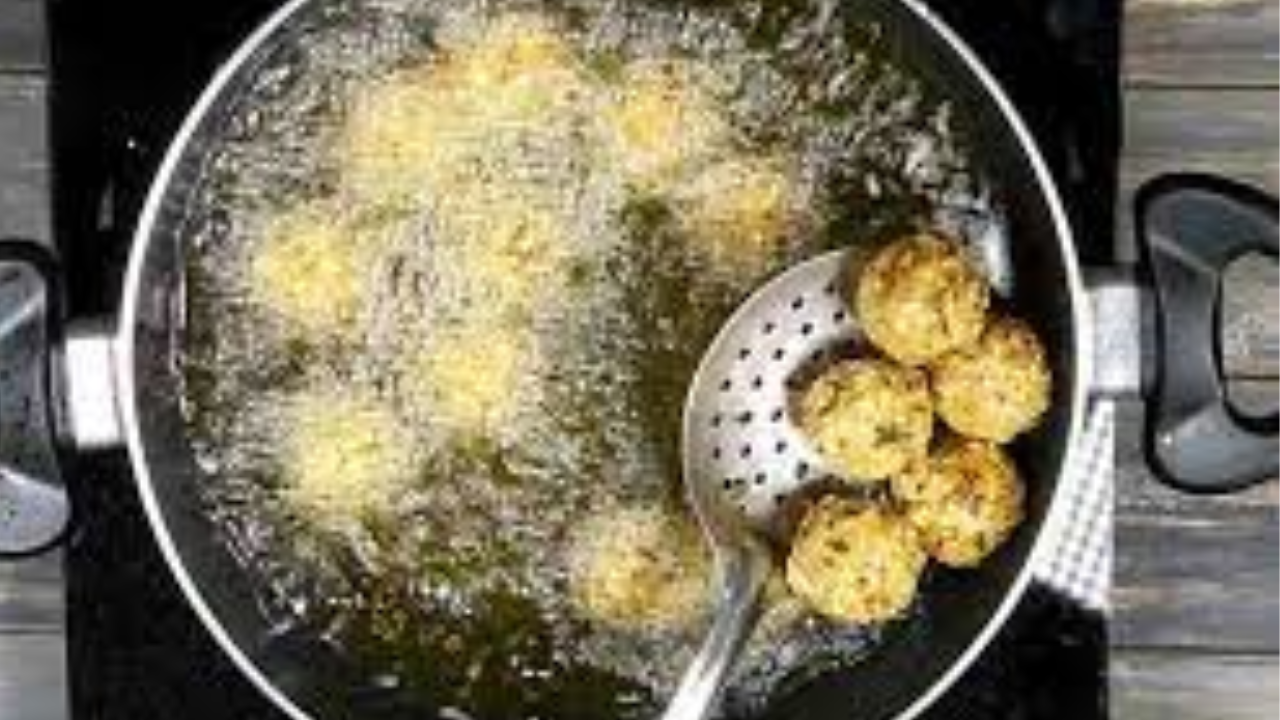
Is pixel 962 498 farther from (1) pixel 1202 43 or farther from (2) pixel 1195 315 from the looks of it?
(1) pixel 1202 43

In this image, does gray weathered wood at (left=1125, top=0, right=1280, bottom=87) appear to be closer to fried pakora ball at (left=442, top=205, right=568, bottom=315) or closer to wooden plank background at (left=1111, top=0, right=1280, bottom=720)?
wooden plank background at (left=1111, top=0, right=1280, bottom=720)

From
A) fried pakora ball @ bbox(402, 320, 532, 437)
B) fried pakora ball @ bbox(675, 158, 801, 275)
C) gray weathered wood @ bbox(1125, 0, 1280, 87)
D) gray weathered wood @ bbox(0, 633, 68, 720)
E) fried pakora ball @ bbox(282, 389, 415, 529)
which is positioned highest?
gray weathered wood @ bbox(1125, 0, 1280, 87)

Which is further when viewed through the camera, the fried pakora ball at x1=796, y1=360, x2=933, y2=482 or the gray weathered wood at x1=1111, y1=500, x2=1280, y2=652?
the gray weathered wood at x1=1111, y1=500, x2=1280, y2=652

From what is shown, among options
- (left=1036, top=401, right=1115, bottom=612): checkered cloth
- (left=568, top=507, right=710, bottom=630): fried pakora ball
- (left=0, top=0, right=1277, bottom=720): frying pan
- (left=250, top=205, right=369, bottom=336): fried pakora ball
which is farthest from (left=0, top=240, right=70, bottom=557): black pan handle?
(left=1036, top=401, right=1115, bottom=612): checkered cloth

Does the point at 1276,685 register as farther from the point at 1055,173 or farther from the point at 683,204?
the point at 683,204

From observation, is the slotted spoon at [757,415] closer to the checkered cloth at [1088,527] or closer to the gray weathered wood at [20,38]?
the checkered cloth at [1088,527]

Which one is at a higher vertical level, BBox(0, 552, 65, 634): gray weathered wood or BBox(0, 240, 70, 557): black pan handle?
BBox(0, 240, 70, 557): black pan handle
